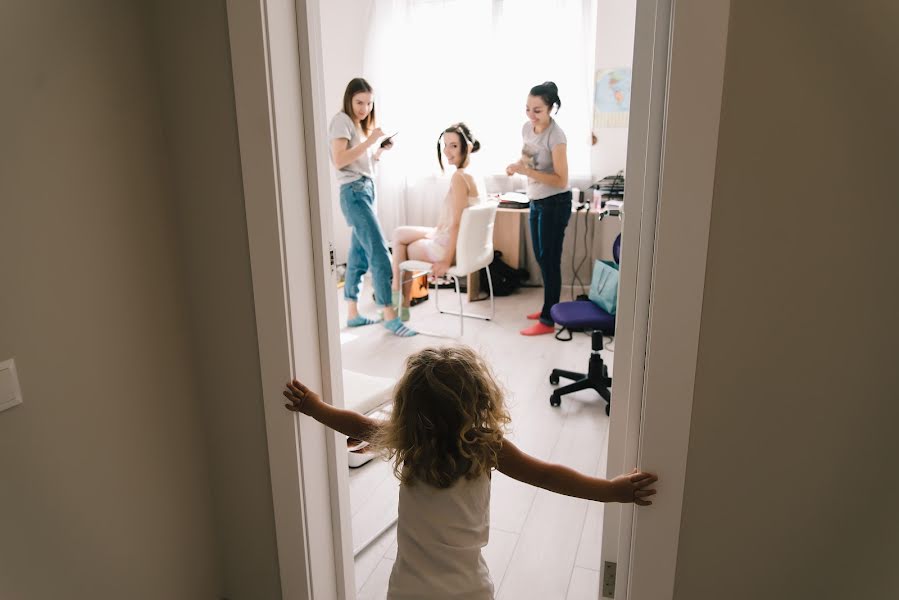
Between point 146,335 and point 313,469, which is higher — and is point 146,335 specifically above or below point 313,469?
above

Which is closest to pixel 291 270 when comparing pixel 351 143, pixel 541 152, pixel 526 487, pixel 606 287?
pixel 526 487

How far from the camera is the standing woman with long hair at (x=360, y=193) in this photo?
12.6ft

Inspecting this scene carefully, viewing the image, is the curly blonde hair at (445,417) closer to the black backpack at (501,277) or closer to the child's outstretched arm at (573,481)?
the child's outstretched arm at (573,481)

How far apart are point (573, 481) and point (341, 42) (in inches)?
211

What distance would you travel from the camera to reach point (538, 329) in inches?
170

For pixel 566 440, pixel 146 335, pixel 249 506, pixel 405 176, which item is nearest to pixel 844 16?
pixel 146 335

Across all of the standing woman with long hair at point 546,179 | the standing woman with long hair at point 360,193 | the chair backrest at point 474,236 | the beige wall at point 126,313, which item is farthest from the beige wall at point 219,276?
the standing woman with long hair at point 546,179

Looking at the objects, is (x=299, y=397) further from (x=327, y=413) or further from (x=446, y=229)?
(x=446, y=229)

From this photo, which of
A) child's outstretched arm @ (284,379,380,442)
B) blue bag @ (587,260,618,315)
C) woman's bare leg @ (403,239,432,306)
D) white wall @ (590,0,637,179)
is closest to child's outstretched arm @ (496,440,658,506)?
child's outstretched arm @ (284,379,380,442)

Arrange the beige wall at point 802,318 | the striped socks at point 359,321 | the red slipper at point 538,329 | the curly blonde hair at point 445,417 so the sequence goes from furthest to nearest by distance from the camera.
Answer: the striped socks at point 359,321
the red slipper at point 538,329
the curly blonde hair at point 445,417
the beige wall at point 802,318

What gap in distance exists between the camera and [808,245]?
1126 millimetres

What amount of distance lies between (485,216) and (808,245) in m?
3.10

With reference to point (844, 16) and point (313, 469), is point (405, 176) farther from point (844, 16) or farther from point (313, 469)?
point (844, 16)

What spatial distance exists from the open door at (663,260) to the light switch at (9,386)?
1.22m
